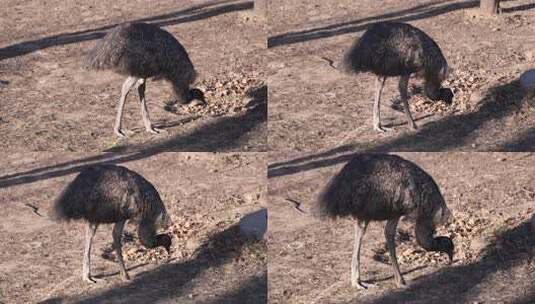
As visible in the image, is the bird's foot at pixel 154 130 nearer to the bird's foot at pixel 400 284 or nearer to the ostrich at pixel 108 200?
the ostrich at pixel 108 200

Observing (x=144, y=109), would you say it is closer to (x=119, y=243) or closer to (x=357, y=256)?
(x=119, y=243)

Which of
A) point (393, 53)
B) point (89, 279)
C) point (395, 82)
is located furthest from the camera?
point (395, 82)

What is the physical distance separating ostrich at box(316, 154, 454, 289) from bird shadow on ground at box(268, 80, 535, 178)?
3697 millimetres

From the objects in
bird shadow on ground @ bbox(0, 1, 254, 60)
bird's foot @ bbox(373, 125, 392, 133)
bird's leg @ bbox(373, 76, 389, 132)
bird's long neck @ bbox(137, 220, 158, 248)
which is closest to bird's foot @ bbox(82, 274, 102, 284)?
bird's long neck @ bbox(137, 220, 158, 248)

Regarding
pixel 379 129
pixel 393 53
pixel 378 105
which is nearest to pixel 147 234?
pixel 393 53

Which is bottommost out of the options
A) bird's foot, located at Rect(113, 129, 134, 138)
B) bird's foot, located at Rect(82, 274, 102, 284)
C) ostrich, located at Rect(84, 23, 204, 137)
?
bird's foot, located at Rect(82, 274, 102, 284)

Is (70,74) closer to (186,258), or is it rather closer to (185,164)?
(185,164)

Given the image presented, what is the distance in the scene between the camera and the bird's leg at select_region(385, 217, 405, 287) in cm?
2191

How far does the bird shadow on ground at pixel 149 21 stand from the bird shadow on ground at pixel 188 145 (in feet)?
15.7

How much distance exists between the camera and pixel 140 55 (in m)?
24.4

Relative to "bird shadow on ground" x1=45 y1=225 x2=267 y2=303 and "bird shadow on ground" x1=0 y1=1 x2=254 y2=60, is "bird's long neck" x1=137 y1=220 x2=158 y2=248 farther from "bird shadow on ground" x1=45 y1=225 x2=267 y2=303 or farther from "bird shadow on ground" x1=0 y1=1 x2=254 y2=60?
"bird shadow on ground" x1=0 y1=1 x2=254 y2=60

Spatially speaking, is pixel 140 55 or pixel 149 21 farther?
pixel 149 21

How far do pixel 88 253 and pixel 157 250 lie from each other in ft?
4.56

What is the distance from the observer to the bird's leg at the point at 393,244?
862 inches
